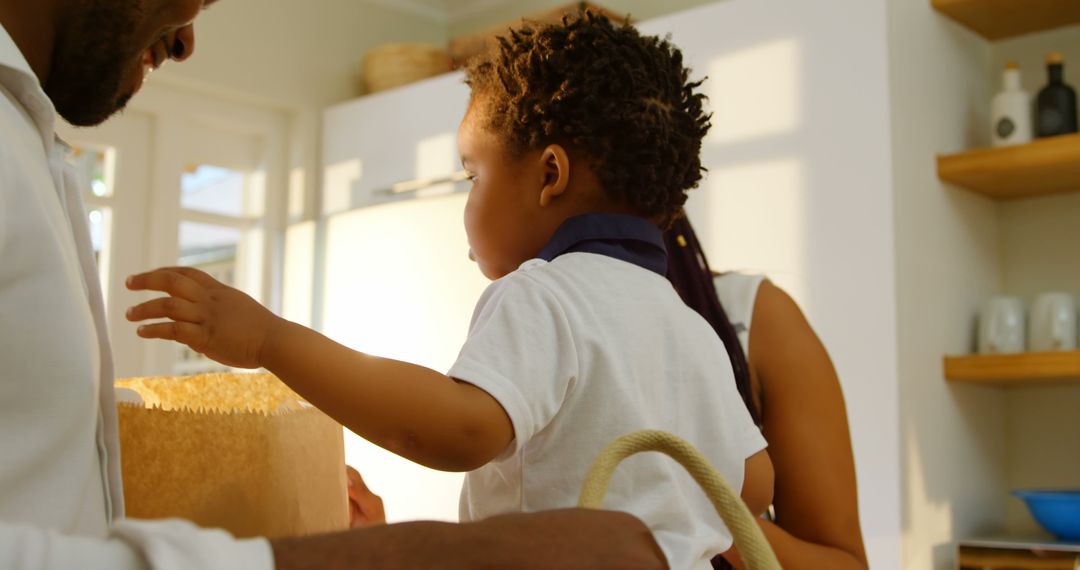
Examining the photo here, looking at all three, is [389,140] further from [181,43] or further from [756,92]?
[181,43]

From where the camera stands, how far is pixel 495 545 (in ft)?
1.54

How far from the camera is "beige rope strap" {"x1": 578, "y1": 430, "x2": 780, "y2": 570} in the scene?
520 millimetres

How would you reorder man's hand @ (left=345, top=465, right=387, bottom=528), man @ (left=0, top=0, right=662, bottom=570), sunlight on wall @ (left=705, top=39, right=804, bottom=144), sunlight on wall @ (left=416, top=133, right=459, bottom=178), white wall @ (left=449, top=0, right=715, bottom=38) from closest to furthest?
man @ (left=0, top=0, right=662, bottom=570)
man's hand @ (left=345, top=465, right=387, bottom=528)
sunlight on wall @ (left=705, top=39, right=804, bottom=144)
sunlight on wall @ (left=416, top=133, right=459, bottom=178)
white wall @ (left=449, top=0, right=715, bottom=38)

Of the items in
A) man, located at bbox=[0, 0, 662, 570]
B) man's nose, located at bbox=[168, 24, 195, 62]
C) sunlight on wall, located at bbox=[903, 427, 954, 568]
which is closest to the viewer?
man, located at bbox=[0, 0, 662, 570]

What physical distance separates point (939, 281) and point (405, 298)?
1546mm

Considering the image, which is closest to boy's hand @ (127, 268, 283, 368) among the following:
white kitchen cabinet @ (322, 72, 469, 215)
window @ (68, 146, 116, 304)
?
white kitchen cabinet @ (322, 72, 469, 215)

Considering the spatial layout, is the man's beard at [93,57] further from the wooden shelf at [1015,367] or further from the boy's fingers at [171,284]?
the wooden shelf at [1015,367]

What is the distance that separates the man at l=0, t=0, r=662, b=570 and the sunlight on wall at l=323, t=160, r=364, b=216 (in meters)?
2.80

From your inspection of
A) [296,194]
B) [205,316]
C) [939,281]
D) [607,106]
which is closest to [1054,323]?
[939,281]

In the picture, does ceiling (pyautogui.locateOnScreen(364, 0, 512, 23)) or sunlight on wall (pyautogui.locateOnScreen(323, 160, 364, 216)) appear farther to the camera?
ceiling (pyautogui.locateOnScreen(364, 0, 512, 23))

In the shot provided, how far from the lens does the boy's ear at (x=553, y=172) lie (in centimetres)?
94

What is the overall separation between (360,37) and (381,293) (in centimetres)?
109

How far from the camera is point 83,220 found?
679 millimetres

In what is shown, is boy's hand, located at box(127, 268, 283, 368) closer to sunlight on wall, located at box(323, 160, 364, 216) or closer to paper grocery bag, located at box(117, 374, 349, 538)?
paper grocery bag, located at box(117, 374, 349, 538)
